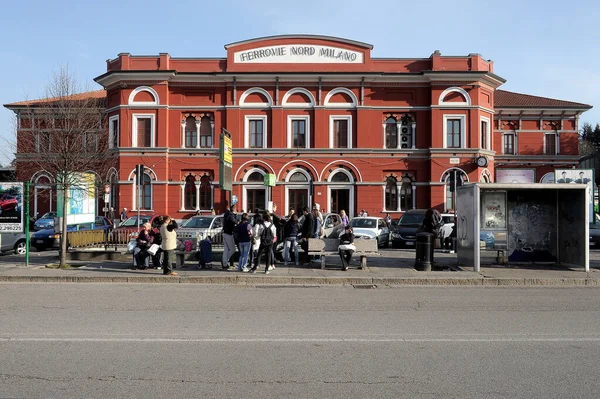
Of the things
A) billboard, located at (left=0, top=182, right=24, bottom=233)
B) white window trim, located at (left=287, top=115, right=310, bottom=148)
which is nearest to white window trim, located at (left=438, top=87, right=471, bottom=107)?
white window trim, located at (left=287, top=115, right=310, bottom=148)

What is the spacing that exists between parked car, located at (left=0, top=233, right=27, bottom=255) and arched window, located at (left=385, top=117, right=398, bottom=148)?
25.8 m

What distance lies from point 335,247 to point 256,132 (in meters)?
24.0

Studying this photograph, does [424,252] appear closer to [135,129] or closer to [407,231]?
[407,231]

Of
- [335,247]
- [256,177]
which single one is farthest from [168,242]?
[256,177]

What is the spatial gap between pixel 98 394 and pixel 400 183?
36.1 m

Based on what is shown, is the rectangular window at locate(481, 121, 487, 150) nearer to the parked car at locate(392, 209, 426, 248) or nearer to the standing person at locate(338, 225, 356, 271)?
the parked car at locate(392, 209, 426, 248)

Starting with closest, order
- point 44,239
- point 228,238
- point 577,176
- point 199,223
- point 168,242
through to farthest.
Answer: point 168,242
point 228,238
point 199,223
point 44,239
point 577,176

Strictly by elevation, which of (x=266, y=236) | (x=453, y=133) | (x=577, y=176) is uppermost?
(x=453, y=133)

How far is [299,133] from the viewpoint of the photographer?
131 feet

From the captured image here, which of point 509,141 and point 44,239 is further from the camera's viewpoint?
point 509,141

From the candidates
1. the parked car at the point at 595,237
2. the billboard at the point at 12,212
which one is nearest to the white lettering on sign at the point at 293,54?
the parked car at the point at 595,237

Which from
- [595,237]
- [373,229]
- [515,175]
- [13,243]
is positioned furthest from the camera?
[515,175]

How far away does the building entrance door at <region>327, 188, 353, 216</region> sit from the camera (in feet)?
131

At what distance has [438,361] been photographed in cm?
656
